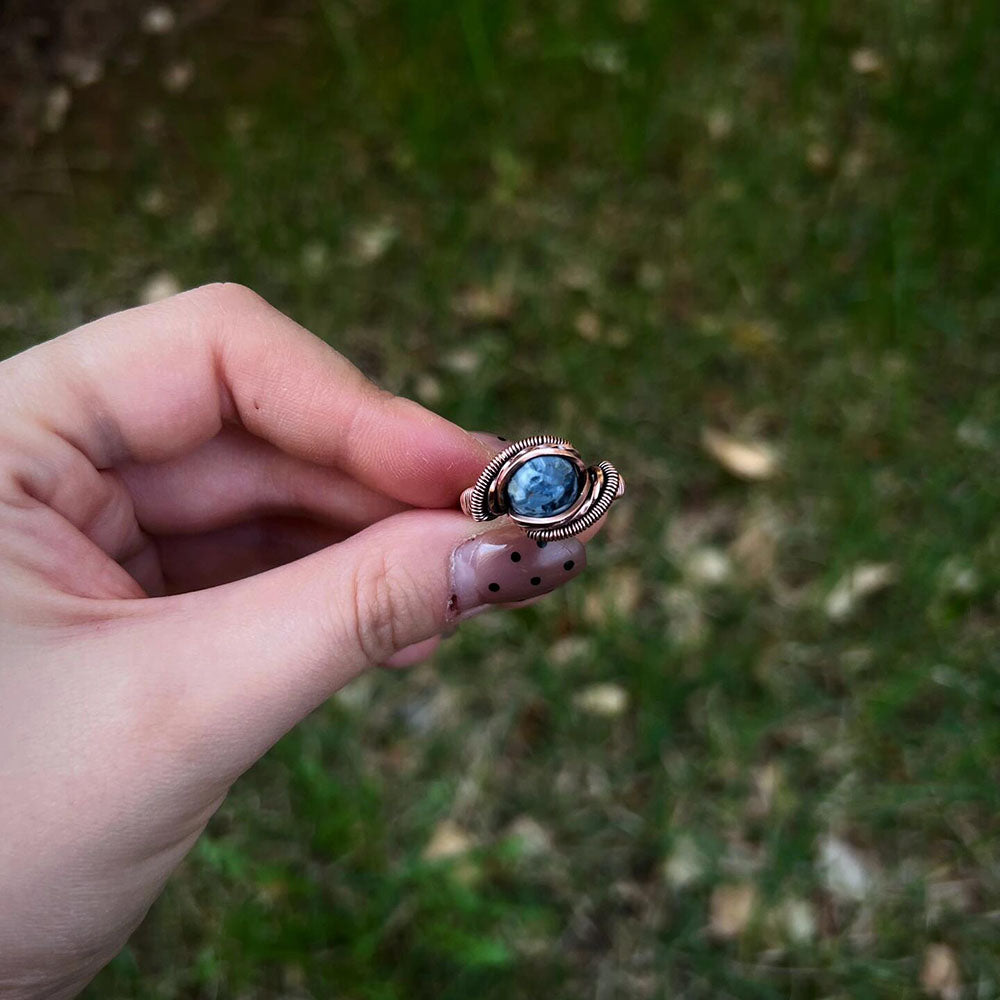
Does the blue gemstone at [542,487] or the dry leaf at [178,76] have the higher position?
the dry leaf at [178,76]

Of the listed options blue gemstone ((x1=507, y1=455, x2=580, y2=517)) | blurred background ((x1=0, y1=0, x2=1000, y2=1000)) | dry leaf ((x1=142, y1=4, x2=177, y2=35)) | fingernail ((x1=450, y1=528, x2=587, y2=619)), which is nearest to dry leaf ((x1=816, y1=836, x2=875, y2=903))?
blurred background ((x1=0, y1=0, x2=1000, y2=1000))

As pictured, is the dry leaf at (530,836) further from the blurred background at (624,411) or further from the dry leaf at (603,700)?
the dry leaf at (603,700)

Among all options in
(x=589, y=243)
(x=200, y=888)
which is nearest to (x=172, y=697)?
(x=200, y=888)

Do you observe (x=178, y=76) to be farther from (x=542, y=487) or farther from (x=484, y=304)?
(x=542, y=487)

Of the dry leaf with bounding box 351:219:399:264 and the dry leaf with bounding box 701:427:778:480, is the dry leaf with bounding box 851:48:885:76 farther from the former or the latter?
the dry leaf with bounding box 351:219:399:264

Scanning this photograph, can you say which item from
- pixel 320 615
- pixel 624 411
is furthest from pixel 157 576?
pixel 624 411

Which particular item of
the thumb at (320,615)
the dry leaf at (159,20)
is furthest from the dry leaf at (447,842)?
the dry leaf at (159,20)
